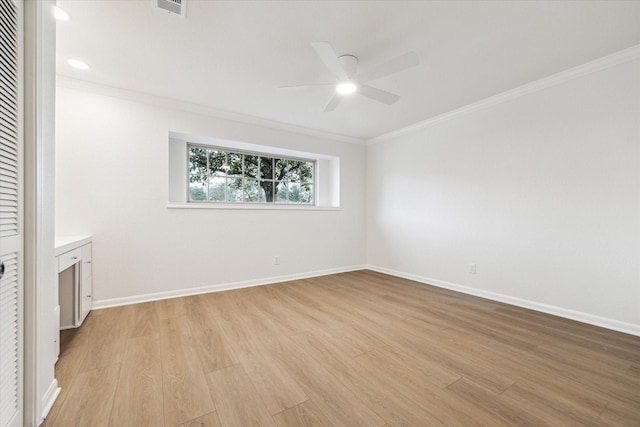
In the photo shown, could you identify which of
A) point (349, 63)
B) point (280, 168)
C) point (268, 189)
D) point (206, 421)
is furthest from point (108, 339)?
point (280, 168)

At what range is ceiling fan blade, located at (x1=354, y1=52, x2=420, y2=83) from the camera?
1.78 m

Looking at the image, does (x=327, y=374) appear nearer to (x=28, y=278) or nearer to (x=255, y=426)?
(x=255, y=426)

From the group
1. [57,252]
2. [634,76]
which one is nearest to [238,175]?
[57,252]

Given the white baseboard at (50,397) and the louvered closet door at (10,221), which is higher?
the louvered closet door at (10,221)

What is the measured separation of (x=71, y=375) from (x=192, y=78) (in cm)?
260

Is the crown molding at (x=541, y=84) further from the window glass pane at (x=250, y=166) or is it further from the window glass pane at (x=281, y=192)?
the window glass pane at (x=250, y=166)

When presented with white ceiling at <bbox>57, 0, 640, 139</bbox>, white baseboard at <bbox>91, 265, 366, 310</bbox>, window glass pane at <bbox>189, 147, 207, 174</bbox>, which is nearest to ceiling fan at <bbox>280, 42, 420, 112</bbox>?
white ceiling at <bbox>57, 0, 640, 139</bbox>

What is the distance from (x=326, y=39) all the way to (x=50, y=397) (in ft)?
9.25

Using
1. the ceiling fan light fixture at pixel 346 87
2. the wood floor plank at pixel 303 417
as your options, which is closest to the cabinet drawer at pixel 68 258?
the wood floor plank at pixel 303 417

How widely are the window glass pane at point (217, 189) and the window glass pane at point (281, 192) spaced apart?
34.3 inches

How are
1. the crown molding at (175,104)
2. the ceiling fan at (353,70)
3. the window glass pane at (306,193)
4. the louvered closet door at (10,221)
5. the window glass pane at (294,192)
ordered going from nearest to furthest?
the louvered closet door at (10,221)
the ceiling fan at (353,70)
the crown molding at (175,104)
the window glass pane at (294,192)
the window glass pane at (306,193)

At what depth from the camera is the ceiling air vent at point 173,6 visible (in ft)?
5.42

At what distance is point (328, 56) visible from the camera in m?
1.82

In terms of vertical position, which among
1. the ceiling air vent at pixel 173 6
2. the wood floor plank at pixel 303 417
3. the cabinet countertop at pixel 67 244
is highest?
the ceiling air vent at pixel 173 6
